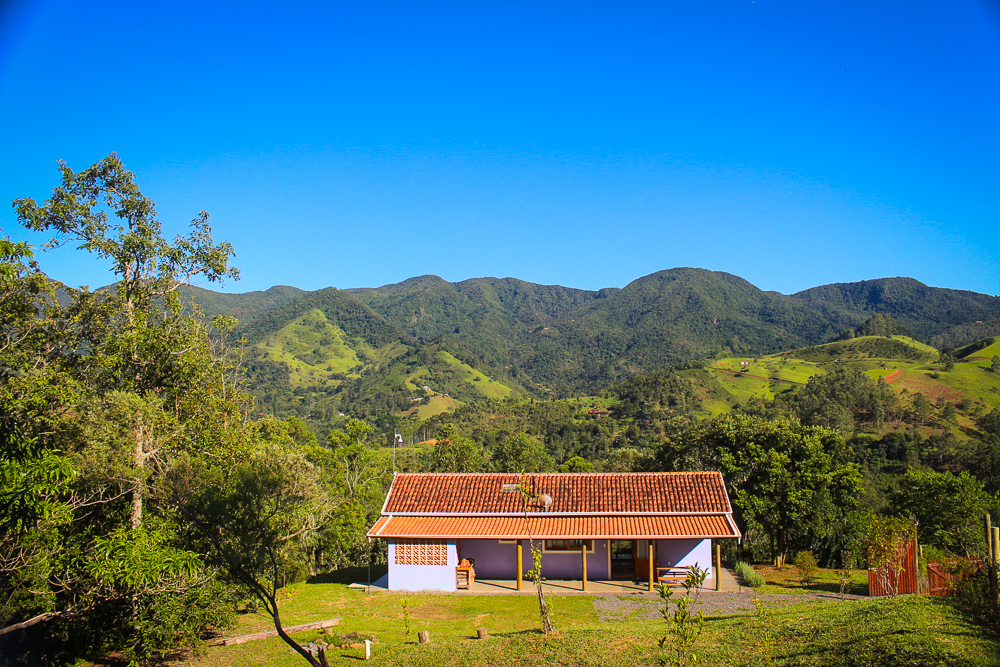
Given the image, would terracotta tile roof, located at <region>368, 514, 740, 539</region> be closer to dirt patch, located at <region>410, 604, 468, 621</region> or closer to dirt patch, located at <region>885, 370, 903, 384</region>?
dirt patch, located at <region>410, 604, 468, 621</region>

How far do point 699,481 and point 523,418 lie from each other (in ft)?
272

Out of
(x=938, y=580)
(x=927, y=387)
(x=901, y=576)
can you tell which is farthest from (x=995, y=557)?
(x=927, y=387)

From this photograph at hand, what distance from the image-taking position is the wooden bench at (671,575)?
58.1 ft

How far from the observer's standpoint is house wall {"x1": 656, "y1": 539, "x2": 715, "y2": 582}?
18.3m

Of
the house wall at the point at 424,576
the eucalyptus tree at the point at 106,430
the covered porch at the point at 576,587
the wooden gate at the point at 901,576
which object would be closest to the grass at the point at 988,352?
the covered porch at the point at 576,587

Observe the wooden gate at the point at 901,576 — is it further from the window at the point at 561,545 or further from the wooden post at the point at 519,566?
the wooden post at the point at 519,566

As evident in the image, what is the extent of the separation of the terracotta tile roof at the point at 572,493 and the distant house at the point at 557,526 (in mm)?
31

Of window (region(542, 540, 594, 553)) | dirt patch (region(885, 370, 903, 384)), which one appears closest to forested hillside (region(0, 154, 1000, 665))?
window (region(542, 540, 594, 553))

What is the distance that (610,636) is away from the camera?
38.4 feet

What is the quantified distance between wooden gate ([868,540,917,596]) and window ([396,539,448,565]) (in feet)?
36.0

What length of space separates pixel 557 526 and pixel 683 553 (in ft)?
12.2

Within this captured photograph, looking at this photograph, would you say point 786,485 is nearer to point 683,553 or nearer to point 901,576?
point 683,553

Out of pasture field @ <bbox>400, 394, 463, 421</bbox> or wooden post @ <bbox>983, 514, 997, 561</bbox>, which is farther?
pasture field @ <bbox>400, 394, 463, 421</bbox>

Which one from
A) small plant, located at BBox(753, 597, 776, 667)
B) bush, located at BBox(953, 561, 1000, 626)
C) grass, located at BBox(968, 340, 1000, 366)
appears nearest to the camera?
small plant, located at BBox(753, 597, 776, 667)
